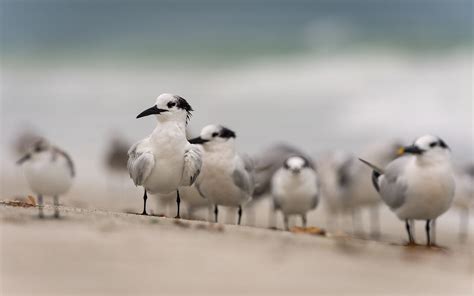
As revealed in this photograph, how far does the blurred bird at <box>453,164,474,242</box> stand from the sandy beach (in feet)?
19.2

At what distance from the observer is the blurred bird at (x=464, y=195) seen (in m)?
11.3

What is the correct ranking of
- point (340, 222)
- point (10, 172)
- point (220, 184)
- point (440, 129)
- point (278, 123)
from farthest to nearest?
point (278, 123), point (440, 129), point (10, 172), point (340, 222), point (220, 184)

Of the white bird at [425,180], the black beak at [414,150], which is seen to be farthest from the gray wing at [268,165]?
the black beak at [414,150]

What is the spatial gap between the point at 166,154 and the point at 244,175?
4.49ft

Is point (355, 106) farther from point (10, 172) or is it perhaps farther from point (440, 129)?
point (10, 172)

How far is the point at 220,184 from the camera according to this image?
7578mm

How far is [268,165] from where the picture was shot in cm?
945

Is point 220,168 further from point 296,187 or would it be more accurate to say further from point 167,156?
point 296,187

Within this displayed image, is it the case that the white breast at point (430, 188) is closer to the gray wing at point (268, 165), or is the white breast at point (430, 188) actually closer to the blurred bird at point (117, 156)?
the gray wing at point (268, 165)

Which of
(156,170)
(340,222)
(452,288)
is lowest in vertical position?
(340,222)

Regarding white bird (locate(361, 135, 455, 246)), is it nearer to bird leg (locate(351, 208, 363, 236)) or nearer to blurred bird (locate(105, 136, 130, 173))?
bird leg (locate(351, 208, 363, 236))

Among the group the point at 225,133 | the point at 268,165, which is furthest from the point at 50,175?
the point at 268,165

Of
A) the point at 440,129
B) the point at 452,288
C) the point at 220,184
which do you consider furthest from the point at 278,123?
the point at 452,288

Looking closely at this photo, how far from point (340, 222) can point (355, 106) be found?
8.67m
